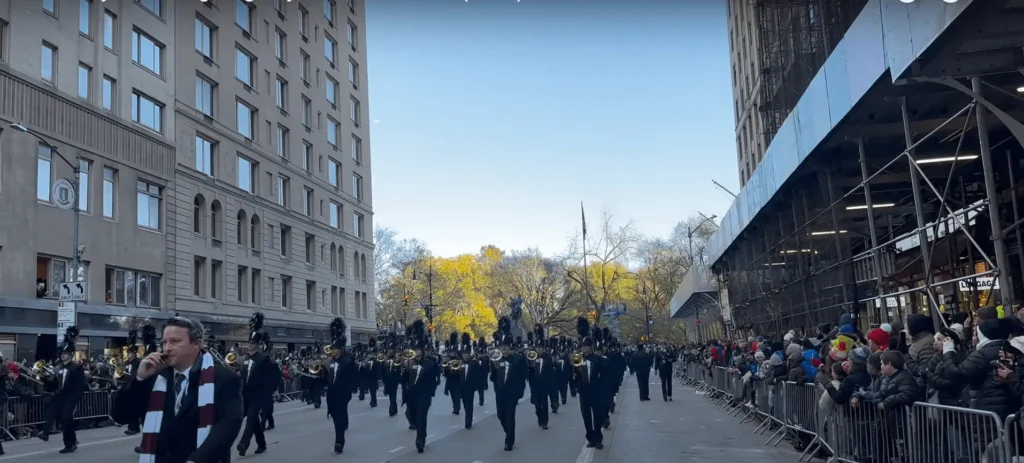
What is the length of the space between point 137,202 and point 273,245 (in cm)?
1398

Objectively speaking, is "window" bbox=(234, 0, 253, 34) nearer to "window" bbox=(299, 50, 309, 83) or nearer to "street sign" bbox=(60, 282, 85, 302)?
"window" bbox=(299, 50, 309, 83)

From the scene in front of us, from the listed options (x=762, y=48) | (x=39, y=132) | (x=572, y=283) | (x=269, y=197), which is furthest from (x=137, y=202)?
(x=572, y=283)

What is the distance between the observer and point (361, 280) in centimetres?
6391

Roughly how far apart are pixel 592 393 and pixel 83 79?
1007 inches

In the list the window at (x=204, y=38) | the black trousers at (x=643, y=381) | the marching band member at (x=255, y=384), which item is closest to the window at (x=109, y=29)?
the window at (x=204, y=38)

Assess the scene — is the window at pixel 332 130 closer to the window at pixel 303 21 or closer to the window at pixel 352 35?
the window at pixel 303 21

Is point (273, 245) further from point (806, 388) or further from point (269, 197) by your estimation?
point (806, 388)

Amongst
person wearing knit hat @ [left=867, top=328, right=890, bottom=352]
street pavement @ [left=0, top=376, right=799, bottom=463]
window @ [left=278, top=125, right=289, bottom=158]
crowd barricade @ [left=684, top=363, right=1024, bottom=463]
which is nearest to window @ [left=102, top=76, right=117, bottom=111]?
street pavement @ [left=0, top=376, right=799, bottom=463]

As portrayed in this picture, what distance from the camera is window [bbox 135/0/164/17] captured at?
37.1m

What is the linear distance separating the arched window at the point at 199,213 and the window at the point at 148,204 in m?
3.39

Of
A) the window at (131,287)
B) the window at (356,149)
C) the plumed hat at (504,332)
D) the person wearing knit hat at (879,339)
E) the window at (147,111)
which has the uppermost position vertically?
the window at (356,149)

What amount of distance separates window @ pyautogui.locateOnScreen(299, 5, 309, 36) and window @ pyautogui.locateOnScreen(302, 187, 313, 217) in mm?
9688

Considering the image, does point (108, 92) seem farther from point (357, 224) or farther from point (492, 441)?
point (357, 224)

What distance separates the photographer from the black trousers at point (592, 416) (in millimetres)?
14789
